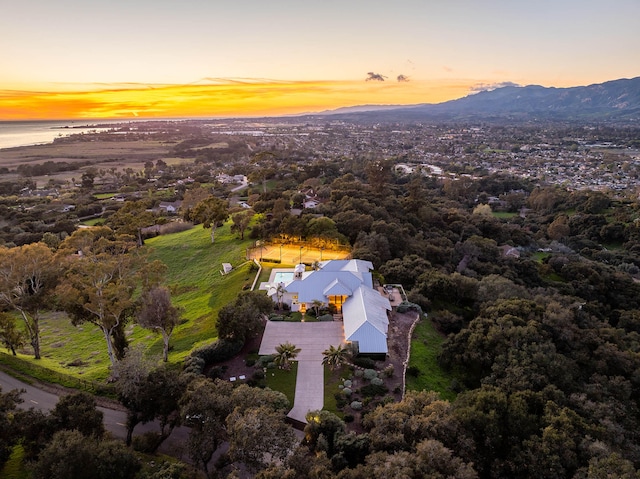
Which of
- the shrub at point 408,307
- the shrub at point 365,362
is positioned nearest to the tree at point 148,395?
the shrub at point 365,362

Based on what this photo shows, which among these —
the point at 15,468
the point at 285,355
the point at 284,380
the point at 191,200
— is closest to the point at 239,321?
the point at 285,355

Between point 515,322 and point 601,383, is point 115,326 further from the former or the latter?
point 601,383

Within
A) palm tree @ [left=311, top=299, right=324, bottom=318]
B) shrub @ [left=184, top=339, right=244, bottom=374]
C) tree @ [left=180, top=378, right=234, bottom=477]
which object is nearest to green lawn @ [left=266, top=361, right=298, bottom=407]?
shrub @ [left=184, top=339, right=244, bottom=374]

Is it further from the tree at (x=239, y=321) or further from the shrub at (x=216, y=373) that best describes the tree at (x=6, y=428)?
the tree at (x=239, y=321)

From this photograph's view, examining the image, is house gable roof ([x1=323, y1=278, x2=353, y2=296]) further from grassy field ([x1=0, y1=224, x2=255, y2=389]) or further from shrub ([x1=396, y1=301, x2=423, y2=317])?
grassy field ([x1=0, y1=224, x2=255, y2=389])

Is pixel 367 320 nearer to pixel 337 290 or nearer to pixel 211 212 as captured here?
pixel 337 290

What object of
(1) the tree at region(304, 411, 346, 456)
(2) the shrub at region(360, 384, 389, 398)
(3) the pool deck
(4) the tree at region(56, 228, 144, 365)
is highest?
(4) the tree at region(56, 228, 144, 365)
